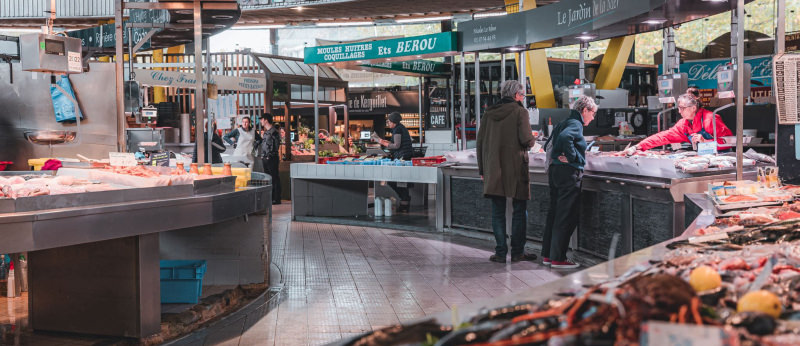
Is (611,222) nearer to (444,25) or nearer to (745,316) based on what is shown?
(745,316)

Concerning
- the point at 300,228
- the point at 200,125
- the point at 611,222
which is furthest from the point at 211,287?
the point at 300,228

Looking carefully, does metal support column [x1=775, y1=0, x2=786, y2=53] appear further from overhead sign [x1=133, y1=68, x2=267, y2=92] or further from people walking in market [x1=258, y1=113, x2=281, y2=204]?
people walking in market [x1=258, y1=113, x2=281, y2=204]

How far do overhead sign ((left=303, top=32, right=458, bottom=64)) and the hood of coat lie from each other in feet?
9.90

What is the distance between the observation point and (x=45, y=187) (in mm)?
3650

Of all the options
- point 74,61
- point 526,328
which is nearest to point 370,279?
point 74,61

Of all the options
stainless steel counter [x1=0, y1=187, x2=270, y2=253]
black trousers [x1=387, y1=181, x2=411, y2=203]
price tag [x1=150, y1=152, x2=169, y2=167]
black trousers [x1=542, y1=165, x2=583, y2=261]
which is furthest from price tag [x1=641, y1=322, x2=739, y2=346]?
black trousers [x1=387, y1=181, x2=411, y2=203]

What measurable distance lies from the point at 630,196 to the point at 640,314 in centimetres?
473

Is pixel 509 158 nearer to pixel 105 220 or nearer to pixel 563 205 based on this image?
pixel 563 205

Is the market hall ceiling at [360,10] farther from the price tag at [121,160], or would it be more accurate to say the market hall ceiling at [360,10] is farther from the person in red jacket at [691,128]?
the price tag at [121,160]

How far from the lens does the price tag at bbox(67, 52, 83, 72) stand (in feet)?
17.8

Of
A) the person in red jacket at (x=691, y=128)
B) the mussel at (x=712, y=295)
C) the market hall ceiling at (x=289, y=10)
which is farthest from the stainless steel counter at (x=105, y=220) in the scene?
the market hall ceiling at (x=289, y=10)

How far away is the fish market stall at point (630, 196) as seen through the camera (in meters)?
5.39

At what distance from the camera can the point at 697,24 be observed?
25.6m

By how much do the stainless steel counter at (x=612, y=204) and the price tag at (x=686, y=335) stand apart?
14.0 ft
